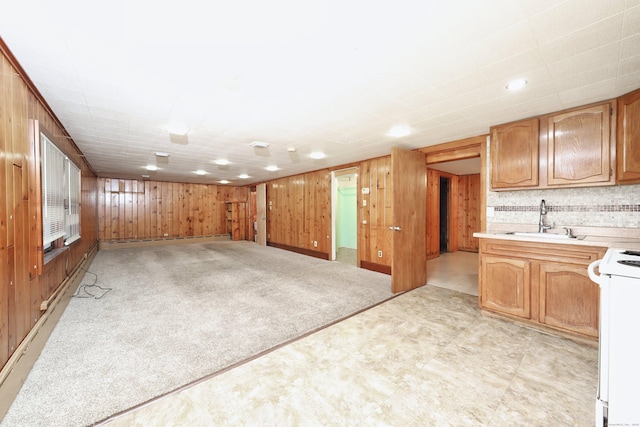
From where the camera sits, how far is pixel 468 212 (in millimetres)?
7492

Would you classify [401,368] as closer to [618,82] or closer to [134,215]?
[618,82]

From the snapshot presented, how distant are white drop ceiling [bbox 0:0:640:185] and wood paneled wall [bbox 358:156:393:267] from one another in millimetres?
1944

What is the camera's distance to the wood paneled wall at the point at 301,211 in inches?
254

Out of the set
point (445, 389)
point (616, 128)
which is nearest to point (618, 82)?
point (616, 128)

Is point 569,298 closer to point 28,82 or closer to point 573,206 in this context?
point 573,206

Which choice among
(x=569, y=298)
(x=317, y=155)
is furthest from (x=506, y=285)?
(x=317, y=155)

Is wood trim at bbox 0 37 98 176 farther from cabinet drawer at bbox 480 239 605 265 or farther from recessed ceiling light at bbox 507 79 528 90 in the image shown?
cabinet drawer at bbox 480 239 605 265

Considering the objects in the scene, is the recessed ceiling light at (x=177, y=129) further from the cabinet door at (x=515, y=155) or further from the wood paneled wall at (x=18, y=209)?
the cabinet door at (x=515, y=155)

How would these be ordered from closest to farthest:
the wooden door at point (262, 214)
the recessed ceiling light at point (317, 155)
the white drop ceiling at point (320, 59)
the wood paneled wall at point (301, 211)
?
1. the white drop ceiling at point (320, 59)
2. the recessed ceiling light at point (317, 155)
3. the wood paneled wall at point (301, 211)
4. the wooden door at point (262, 214)

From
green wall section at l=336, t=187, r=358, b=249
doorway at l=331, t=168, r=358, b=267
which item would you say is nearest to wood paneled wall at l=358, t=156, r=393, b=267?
doorway at l=331, t=168, r=358, b=267

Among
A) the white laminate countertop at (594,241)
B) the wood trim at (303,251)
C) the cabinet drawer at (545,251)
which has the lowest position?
the wood trim at (303,251)

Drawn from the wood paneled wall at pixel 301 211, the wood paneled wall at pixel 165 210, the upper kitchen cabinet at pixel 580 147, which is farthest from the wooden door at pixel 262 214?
the upper kitchen cabinet at pixel 580 147

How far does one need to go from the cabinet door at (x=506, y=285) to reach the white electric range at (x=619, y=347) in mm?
1387

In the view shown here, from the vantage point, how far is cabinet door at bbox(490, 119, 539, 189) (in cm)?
281
